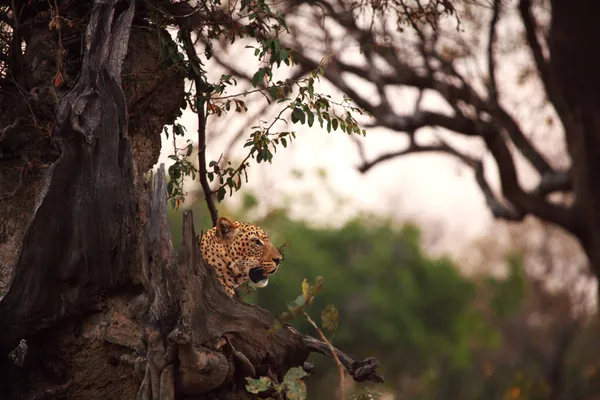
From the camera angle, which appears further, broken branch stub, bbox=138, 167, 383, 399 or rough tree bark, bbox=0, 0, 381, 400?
rough tree bark, bbox=0, 0, 381, 400

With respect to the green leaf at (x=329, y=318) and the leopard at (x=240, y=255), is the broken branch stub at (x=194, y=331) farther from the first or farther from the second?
the leopard at (x=240, y=255)

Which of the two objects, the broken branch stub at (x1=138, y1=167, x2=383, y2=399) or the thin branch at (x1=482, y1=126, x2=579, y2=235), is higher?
the thin branch at (x1=482, y1=126, x2=579, y2=235)

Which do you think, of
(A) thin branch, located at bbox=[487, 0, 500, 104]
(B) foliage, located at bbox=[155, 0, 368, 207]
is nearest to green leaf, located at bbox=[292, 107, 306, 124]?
(B) foliage, located at bbox=[155, 0, 368, 207]

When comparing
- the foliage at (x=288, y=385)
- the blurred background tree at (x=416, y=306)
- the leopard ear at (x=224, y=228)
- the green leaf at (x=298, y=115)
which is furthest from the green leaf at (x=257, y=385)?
the blurred background tree at (x=416, y=306)

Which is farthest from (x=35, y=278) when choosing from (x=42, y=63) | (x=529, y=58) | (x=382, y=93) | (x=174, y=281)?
(x=529, y=58)

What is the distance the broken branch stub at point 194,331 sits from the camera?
206 inches

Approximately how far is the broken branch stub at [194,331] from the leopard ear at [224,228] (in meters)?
1.41

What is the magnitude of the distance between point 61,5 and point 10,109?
0.84 meters

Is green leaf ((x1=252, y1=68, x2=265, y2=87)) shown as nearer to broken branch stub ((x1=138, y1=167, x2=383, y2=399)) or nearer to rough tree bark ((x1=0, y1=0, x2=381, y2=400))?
rough tree bark ((x1=0, y1=0, x2=381, y2=400))

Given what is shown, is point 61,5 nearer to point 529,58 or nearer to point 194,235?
point 194,235

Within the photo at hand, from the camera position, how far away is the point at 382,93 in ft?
42.5

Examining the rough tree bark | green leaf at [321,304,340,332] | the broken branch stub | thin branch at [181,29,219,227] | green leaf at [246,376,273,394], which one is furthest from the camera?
thin branch at [181,29,219,227]

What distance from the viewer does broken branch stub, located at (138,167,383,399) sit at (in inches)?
206

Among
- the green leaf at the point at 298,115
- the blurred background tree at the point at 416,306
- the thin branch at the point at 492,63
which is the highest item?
the thin branch at the point at 492,63
